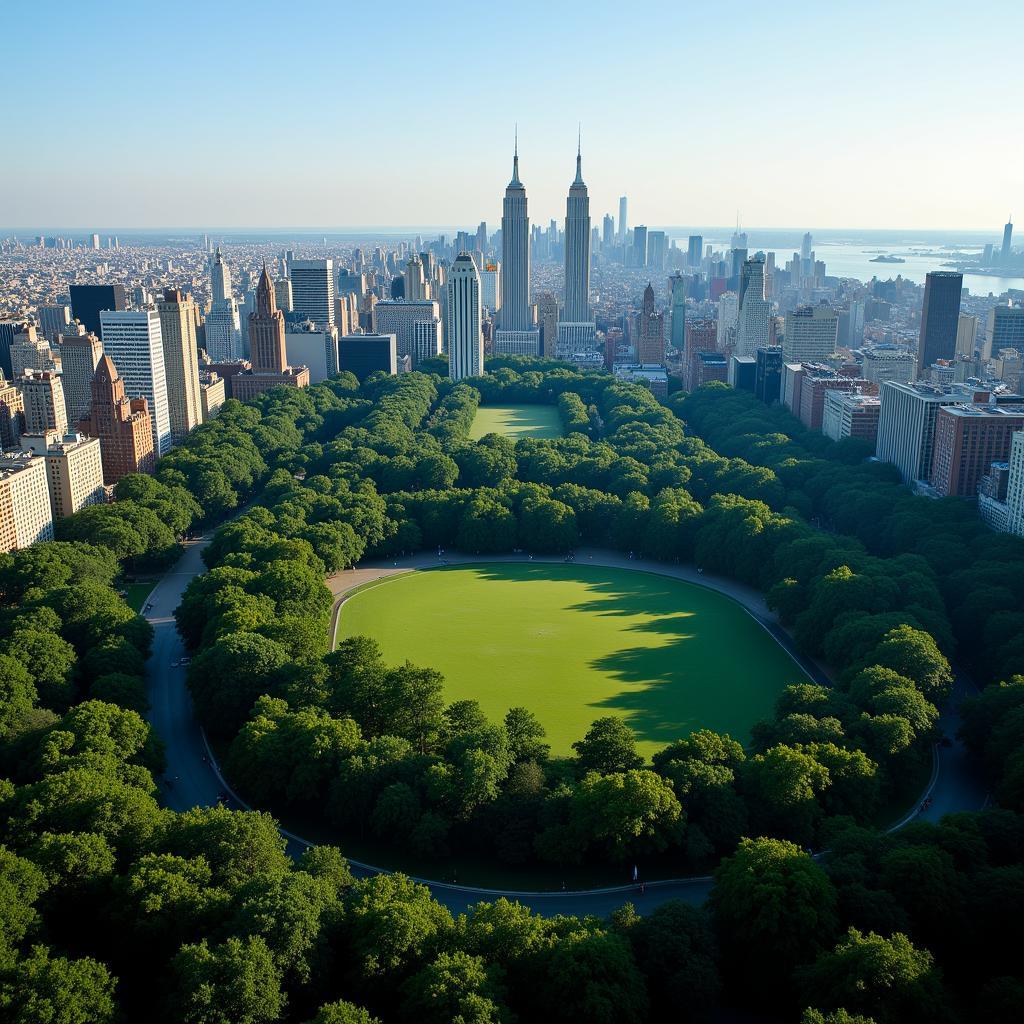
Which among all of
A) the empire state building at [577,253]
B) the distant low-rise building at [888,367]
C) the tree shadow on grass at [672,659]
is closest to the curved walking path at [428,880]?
the tree shadow on grass at [672,659]

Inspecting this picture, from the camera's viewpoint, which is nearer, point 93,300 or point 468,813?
point 468,813

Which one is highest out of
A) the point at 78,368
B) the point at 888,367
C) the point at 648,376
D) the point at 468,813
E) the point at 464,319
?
the point at 464,319

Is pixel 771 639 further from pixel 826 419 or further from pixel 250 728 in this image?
pixel 826 419

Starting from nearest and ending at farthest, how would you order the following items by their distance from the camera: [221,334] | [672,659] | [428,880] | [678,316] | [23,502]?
[428,880]
[672,659]
[23,502]
[221,334]
[678,316]

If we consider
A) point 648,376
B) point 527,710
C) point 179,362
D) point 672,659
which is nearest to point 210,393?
point 179,362

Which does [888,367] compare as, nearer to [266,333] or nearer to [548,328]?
[548,328]

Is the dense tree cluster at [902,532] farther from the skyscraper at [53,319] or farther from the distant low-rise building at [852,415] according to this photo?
the skyscraper at [53,319]

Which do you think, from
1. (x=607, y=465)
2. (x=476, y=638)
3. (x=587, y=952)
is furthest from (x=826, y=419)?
(x=587, y=952)

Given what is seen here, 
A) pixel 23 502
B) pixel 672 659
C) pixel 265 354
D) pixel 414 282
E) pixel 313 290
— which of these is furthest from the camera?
pixel 414 282
